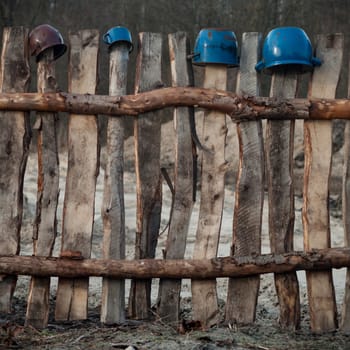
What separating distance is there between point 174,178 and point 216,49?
897mm

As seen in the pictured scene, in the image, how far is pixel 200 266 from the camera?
4730mm

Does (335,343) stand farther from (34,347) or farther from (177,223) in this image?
(34,347)

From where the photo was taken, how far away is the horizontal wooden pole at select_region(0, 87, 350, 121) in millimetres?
4766

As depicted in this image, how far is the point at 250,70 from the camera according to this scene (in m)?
4.92

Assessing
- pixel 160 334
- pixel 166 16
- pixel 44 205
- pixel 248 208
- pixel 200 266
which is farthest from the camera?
pixel 166 16

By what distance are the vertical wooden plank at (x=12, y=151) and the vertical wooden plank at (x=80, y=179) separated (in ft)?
1.06

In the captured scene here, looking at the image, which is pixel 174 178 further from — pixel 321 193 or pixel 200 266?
pixel 321 193

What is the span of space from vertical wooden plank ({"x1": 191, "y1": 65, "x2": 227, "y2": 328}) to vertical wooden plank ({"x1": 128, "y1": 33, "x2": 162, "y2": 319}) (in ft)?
0.99

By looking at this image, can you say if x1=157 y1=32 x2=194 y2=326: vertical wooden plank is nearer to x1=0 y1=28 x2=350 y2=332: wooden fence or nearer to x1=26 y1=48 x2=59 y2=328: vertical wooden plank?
x1=0 y1=28 x2=350 y2=332: wooden fence

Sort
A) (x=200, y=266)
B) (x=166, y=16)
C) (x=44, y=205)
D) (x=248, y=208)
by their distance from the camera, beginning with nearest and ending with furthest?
(x=200, y=266)
(x=248, y=208)
(x=44, y=205)
(x=166, y=16)

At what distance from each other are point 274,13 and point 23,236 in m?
7.02

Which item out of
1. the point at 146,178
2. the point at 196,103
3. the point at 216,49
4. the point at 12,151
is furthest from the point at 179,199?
the point at 12,151

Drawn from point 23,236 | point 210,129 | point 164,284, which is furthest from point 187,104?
point 23,236

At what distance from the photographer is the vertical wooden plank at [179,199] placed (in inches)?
192
